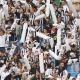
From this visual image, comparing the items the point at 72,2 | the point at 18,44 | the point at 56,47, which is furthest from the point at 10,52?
the point at 72,2

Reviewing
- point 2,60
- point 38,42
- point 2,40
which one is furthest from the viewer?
point 2,40

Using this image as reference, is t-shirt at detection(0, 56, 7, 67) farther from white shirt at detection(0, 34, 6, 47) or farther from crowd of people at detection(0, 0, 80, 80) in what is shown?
white shirt at detection(0, 34, 6, 47)

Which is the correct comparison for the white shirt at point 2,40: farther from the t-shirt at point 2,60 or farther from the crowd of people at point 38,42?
the t-shirt at point 2,60

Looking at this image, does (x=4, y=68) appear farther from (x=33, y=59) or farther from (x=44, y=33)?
(x=44, y=33)

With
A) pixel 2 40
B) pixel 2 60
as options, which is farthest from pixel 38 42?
pixel 2 60

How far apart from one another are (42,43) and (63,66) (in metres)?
2.21

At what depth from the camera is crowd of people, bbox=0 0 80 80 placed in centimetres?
1658

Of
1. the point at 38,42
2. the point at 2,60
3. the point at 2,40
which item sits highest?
the point at 2,40

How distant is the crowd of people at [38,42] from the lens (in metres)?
16.6

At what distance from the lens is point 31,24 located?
19.1m

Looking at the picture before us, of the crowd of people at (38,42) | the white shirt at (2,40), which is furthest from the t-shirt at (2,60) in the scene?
the white shirt at (2,40)

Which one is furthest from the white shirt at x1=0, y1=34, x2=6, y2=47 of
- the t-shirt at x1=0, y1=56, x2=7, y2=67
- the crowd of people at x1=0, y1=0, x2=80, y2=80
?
the t-shirt at x1=0, y1=56, x2=7, y2=67

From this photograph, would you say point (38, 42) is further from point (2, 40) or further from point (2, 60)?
point (2, 60)

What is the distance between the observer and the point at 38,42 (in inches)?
725
